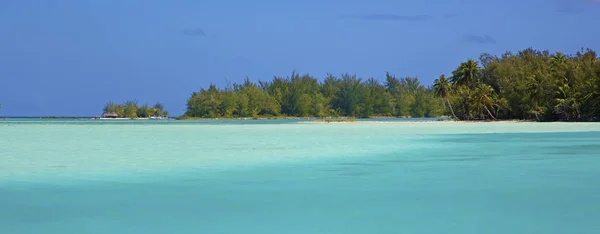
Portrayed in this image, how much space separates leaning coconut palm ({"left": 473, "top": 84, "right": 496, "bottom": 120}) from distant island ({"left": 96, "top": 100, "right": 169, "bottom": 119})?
68485mm

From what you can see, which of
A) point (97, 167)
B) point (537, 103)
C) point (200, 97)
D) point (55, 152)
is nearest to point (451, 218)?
point (97, 167)

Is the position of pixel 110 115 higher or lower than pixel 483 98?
lower

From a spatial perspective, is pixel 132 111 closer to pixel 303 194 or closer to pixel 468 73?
pixel 468 73

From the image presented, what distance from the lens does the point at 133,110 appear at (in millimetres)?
116938

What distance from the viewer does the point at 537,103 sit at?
58.2 metres

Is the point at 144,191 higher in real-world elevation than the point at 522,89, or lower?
lower

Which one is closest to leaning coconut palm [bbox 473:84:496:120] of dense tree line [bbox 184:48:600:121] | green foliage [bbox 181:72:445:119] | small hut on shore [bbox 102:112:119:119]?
dense tree line [bbox 184:48:600:121]

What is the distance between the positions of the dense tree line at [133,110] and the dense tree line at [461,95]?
14.7 metres

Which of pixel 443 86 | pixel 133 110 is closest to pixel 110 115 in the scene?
pixel 133 110

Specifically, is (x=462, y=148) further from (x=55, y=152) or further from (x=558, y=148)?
(x=55, y=152)

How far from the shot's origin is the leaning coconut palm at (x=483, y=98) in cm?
6250

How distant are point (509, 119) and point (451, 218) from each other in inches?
2308

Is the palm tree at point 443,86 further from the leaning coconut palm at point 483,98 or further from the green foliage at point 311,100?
the green foliage at point 311,100

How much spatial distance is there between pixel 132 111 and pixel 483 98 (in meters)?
70.0
